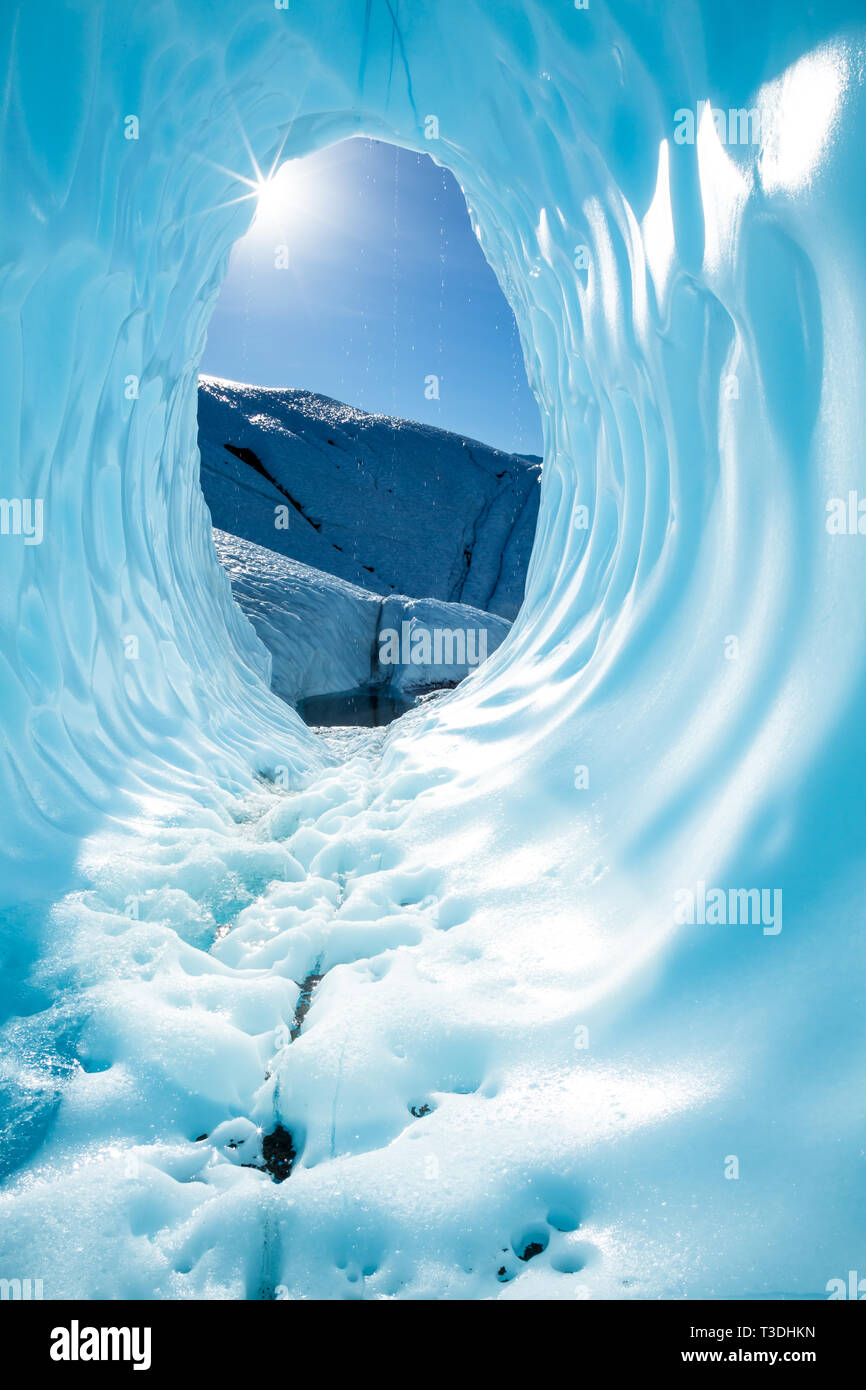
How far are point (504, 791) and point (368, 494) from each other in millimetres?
20137

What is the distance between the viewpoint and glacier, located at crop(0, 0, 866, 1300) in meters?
1.41

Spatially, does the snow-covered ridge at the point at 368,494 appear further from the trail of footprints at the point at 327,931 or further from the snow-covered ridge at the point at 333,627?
the trail of footprints at the point at 327,931

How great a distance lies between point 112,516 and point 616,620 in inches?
114

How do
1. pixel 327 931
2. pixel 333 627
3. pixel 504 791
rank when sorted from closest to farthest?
pixel 327 931 → pixel 504 791 → pixel 333 627

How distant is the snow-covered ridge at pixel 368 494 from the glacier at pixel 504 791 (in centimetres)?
1550

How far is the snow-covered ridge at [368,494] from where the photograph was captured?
2003cm

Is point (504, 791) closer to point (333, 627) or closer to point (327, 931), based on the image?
point (327, 931)

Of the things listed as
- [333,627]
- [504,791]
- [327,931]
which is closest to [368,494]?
[333,627]

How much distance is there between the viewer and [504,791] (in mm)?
3309

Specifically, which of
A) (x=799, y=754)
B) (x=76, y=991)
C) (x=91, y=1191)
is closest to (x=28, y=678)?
(x=76, y=991)

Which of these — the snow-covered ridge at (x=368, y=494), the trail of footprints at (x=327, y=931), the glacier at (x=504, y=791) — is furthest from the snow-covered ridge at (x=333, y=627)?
the snow-covered ridge at (x=368, y=494)

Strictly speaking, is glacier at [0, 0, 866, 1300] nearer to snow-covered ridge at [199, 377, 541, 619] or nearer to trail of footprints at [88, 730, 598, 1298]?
trail of footprints at [88, 730, 598, 1298]

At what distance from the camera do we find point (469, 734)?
4566 mm

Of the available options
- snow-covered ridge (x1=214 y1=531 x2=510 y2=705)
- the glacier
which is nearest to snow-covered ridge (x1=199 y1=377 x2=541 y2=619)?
snow-covered ridge (x1=214 y1=531 x2=510 y2=705)
